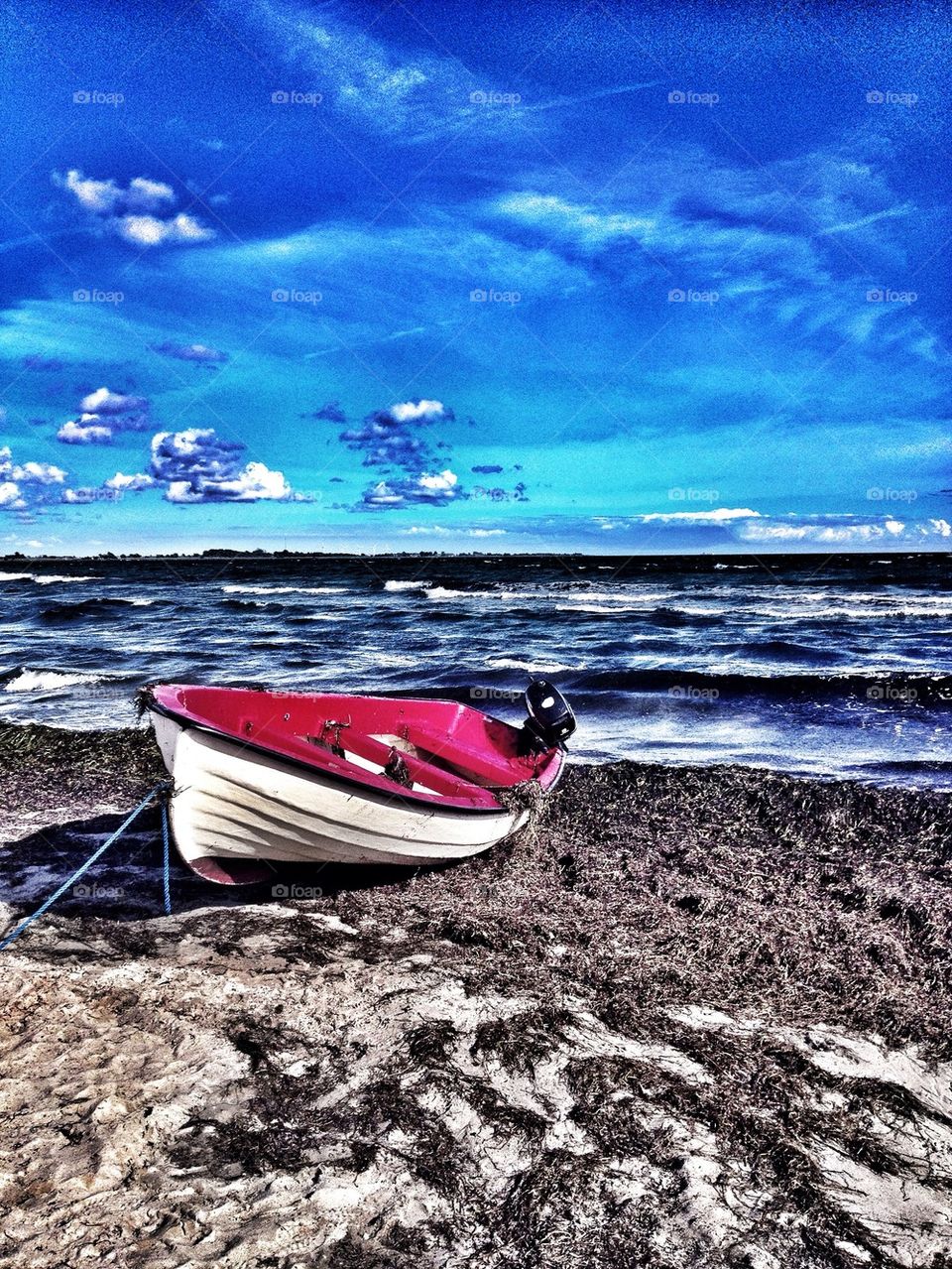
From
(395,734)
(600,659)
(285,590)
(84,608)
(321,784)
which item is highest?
(285,590)

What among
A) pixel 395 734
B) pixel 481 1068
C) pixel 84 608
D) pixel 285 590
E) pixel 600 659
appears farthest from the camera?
A: pixel 285 590

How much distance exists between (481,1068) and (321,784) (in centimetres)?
220

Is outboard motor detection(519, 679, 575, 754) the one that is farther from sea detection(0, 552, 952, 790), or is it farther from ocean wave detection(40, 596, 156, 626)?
ocean wave detection(40, 596, 156, 626)

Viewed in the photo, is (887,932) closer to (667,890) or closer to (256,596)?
(667,890)

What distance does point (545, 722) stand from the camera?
8367mm

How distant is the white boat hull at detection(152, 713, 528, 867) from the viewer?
17.8 feet

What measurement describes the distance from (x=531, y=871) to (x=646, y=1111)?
3.17m

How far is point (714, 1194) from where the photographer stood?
125 inches

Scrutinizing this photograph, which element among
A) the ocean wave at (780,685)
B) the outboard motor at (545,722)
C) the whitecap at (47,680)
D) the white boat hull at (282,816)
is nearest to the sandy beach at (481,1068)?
the white boat hull at (282,816)

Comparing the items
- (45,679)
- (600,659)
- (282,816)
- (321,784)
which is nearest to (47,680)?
(45,679)

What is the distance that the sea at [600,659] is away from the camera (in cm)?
1231

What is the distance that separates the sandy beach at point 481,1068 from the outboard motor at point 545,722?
1647 mm

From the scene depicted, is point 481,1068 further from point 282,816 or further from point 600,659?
point 600,659

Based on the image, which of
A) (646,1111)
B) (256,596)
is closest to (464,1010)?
(646,1111)
